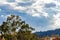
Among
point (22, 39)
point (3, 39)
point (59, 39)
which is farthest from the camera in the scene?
point (59, 39)

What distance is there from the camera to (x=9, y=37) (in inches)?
3004

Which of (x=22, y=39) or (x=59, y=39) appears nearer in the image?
(x=22, y=39)

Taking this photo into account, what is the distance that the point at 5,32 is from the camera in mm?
76375

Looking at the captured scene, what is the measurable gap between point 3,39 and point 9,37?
6.05ft

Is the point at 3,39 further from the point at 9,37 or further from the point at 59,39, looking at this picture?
the point at 59,39

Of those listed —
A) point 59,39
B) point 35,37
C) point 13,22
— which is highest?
point 13,22

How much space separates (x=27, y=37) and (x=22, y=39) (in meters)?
1.67

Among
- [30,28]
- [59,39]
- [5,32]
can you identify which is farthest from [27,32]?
[59,39]

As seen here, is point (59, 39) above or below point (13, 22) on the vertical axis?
below

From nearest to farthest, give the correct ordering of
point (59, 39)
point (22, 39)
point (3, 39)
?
1. point (3, 39)
2. point (22, 39)
3. point (59, 39)

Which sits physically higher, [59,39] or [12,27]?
[12,27]

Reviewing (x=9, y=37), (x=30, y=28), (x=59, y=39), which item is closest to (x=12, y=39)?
(x=9, y=37)

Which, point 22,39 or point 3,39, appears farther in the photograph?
Answer: point 22,39

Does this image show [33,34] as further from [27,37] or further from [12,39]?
[12,39]
